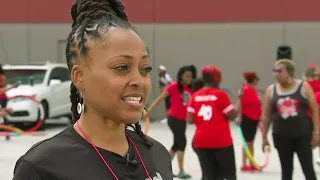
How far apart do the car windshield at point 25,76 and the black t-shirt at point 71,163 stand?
621 inches

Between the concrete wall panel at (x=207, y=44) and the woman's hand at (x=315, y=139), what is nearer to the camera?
the woman's hand at (x=315, y=139)

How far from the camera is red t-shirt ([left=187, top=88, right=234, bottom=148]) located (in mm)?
7660

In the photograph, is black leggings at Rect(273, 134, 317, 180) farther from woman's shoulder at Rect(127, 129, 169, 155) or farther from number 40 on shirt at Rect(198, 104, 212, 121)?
woman's shoulder at Rect(127, 129, 169, 155)

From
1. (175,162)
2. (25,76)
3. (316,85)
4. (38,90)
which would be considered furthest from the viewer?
(25,76)

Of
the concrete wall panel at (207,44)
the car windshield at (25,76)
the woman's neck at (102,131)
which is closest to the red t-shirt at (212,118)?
the woman's neck at (102,131)

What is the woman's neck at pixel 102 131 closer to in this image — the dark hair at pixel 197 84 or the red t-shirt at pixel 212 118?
the red t-shirt at pixel 212 118

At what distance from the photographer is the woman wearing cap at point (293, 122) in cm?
744

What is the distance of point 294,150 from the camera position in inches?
297

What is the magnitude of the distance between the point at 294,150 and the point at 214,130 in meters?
0.95

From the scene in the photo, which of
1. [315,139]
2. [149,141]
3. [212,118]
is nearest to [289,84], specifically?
[315,139]

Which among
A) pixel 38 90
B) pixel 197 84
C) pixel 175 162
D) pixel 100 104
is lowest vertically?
pixel 175 162

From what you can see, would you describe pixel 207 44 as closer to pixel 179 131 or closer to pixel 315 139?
pixel 179 131

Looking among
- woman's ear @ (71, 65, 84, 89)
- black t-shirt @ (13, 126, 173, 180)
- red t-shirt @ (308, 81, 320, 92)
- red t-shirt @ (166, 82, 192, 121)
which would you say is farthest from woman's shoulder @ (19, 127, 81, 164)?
red t-shirt @ (308, 81, 320, 92)

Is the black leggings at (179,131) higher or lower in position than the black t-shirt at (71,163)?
lower
